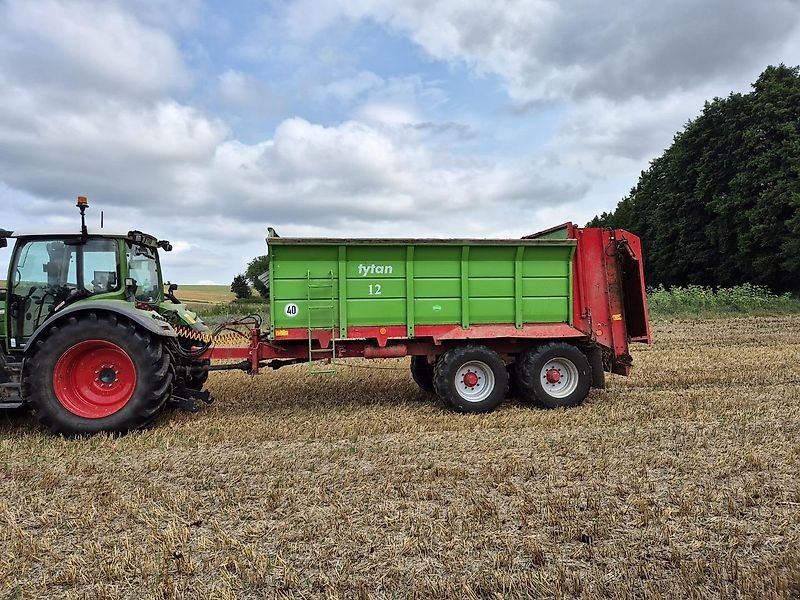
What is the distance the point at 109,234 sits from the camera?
613cm

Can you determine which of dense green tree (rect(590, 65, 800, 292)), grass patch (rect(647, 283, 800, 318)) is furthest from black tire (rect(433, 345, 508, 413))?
dense green tree (rect(590, 65, 800, 292))

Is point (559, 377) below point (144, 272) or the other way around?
below

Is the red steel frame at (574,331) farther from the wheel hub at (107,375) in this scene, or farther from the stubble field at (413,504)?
the wheel hub at (107,375)

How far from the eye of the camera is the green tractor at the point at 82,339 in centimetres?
561

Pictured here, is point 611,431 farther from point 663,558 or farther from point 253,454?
point 253,454

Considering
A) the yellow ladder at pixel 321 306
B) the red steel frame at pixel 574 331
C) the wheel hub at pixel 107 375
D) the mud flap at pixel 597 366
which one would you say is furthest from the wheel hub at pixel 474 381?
the wheel hub at pixel 107 375

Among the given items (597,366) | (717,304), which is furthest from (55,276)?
(717,304)

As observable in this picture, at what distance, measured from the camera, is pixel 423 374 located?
7.84 meters

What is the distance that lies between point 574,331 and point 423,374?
2143 millimetres

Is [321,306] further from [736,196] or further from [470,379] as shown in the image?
[736,196]

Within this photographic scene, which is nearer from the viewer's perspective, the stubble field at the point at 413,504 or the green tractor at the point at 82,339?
the stubble field at the point at 413,504

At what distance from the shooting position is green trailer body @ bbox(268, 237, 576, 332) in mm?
6492

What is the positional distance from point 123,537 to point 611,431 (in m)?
4.36

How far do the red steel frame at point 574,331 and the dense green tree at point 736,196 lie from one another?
22.5m
